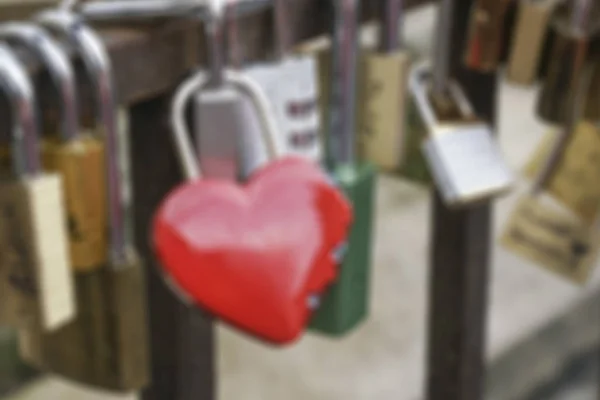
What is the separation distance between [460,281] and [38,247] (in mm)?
376

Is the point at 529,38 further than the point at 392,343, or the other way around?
the point at 392,343

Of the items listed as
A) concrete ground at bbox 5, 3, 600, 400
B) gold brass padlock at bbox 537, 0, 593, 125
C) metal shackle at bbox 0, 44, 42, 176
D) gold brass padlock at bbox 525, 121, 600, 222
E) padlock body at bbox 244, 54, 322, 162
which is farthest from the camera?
Result: concrete ground at bbox 5, 3, 600, 400

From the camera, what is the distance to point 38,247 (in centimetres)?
43

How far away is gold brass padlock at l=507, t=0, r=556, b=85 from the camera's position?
64 centimetres

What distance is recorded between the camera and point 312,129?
54 cm

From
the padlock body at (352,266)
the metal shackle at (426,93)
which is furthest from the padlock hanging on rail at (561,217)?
the padlock body at (352,266)

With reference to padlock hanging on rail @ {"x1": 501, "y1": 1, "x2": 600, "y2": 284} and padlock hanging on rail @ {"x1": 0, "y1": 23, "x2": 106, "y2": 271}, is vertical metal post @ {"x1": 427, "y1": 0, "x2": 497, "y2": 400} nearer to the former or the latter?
padlock hanging on rail @ {"x1": 501, "y1": 1, "x2": 600, "y2": 284}

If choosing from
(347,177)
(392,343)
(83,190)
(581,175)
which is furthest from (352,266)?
(392,343)

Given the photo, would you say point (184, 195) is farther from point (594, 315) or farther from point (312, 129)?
point (594, 315)

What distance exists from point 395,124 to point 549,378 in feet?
3.69

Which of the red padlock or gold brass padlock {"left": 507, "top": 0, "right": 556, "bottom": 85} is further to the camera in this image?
gold brass padlock {"left": 507, "top": 0, "right": 556, "bottom": 85}

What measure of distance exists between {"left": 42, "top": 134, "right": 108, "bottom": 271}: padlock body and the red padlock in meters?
0.03

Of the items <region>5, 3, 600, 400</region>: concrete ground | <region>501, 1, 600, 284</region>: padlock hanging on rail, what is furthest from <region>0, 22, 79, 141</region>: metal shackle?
<region>5, 3, 600, 400</region>: concrete ground

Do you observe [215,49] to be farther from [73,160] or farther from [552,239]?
[552,239]
